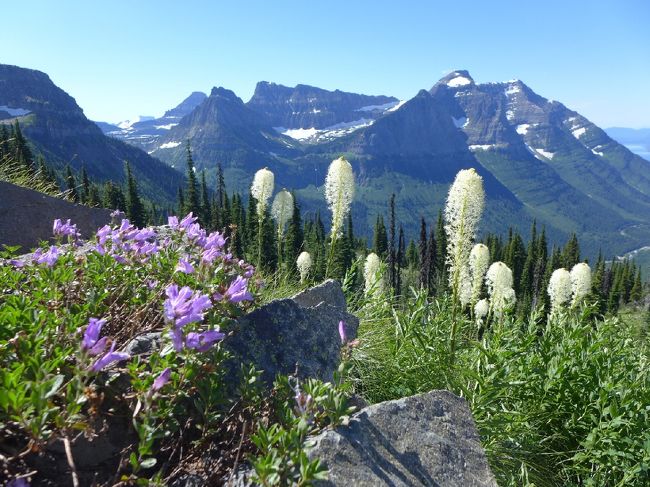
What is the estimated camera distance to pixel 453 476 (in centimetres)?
238

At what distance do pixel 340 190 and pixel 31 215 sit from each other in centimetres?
573

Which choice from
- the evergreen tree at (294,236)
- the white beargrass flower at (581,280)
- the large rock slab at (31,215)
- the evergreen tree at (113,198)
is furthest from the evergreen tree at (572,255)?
the large rock slab at (31,215)

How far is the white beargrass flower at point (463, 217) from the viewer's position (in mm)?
5070

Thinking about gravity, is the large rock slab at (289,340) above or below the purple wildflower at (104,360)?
below

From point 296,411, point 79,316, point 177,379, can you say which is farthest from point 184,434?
point 79,316

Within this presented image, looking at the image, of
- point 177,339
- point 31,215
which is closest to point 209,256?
point 177,339

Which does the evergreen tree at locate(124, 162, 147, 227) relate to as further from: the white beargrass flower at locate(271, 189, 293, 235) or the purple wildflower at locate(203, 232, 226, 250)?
the purple wildflower at locate(203, 232, 226, 250)

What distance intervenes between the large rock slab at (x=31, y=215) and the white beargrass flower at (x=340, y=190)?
15.1 feet

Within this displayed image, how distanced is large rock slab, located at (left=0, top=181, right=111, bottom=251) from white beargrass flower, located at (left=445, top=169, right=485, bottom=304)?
6465 millimetres

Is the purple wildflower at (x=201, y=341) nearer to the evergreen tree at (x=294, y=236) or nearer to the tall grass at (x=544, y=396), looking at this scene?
the tall grass at (x=544, y=396)

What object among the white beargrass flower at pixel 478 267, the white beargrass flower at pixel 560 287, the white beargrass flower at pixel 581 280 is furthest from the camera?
the white beargrass flower at pixel 581 280

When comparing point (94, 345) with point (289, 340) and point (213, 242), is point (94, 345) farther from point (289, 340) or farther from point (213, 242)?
point (213, 242)

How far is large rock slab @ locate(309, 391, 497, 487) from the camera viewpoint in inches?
82.5

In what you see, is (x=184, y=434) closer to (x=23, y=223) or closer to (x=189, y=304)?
(x=189, y=304)
